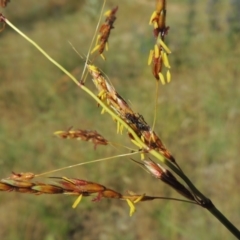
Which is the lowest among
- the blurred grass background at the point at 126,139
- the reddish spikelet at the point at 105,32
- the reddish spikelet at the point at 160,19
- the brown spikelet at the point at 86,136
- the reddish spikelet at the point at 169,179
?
the reddish spikelet at the point at 169,179

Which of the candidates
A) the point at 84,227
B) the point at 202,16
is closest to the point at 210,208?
the point at 84,227

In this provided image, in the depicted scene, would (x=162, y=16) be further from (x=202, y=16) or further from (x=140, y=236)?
(x=202, y=16)

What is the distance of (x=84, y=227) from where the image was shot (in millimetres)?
3238

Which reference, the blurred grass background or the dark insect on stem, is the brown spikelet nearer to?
the dark insect on stem

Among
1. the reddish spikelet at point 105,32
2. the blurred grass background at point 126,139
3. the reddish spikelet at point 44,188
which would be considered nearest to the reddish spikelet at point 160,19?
the reddish spikelet at point 105,32

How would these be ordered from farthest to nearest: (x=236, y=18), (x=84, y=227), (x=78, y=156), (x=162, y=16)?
(x=236, y=18) < (x=78, y=156) < (x=84, y=227) < (x=162, y=16)

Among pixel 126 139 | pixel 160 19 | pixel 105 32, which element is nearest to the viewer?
pixel 160 19

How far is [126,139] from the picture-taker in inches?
137

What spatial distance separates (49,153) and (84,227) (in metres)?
0.81

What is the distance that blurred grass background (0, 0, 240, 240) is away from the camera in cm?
309

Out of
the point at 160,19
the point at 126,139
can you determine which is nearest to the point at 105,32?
the point at 160,19

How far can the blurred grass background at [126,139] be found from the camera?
309 centimetres

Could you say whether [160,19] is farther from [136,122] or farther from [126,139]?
[126,139]

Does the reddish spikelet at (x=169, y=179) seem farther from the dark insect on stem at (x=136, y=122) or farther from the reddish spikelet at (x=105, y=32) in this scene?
the reddish spikelet at (x=105, y=32)
